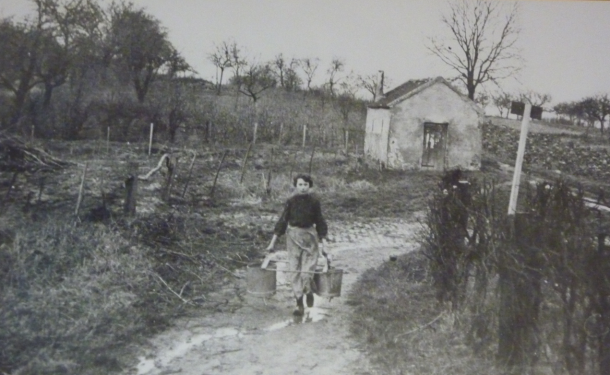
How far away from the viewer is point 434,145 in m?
20.4

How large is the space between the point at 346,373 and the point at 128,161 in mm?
15058

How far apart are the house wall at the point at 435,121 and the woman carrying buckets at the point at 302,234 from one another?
1475cm

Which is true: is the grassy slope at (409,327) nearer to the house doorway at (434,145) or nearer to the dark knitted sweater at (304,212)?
the dark knitted sweater at (304,212)

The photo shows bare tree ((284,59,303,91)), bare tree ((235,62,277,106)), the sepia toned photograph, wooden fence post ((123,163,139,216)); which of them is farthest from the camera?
bare tree ((284,59,303,91))

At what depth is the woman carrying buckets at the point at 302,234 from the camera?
5895 millimetres

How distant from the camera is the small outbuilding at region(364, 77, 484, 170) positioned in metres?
20.0

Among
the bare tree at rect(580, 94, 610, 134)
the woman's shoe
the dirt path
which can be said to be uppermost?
the bare tree at rect(580, 94, 610, 134)

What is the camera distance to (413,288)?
265 inches

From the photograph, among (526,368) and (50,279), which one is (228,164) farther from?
(526,368)

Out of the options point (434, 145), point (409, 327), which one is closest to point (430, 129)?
point (434, 145)

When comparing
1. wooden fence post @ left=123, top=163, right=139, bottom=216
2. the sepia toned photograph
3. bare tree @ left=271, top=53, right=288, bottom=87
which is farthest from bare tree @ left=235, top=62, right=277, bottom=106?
wooden fence post @ left=123, top=163, right=139, bottom=216

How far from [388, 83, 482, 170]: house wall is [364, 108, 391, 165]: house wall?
26 cm

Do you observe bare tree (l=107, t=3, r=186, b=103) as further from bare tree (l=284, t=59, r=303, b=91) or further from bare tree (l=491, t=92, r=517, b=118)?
bare tree (l=491, t=92, r=517, b=118)

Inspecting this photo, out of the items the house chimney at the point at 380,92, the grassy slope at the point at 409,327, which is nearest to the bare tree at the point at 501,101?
the house chimney at the point at 380,92
